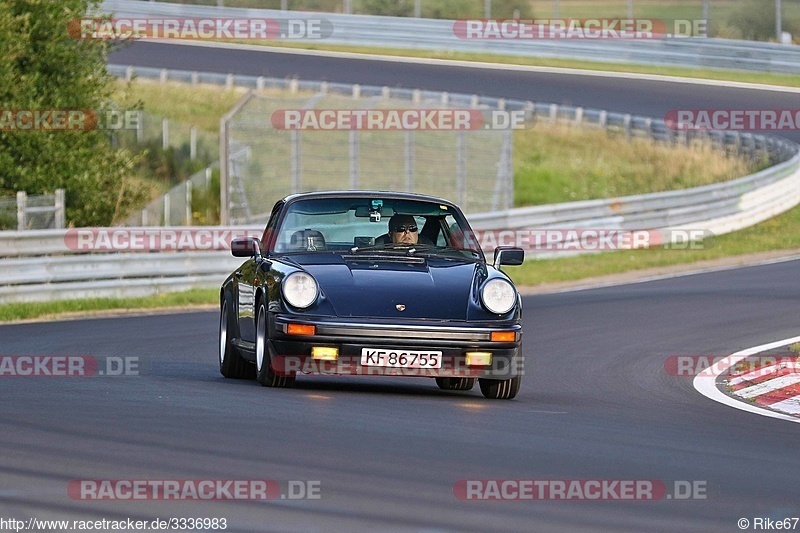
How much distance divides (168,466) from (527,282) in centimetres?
1637

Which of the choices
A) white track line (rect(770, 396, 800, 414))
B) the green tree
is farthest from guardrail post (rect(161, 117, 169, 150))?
white track line (rect(770, 396, 800, 414))

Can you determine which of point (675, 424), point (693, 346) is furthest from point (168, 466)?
point (693, 346)

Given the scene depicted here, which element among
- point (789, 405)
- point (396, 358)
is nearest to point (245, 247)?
point (396, 358)

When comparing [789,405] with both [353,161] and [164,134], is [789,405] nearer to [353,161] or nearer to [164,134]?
[353,161]

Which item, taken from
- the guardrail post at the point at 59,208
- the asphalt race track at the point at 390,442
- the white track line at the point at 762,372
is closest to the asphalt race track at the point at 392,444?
the asphalt race track at the point at 390,442

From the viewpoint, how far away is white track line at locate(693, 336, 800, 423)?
9.79 metres

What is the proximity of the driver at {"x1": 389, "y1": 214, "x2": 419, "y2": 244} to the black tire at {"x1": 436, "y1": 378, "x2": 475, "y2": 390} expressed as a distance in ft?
3.44

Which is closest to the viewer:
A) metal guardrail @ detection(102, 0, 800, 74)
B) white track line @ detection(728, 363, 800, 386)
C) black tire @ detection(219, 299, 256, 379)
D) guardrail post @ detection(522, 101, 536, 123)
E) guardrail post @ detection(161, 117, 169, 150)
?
black tire @ detection(219, 299, 256, 379)

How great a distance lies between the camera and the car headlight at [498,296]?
31.9 feet

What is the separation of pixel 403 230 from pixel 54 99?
43.2 ft

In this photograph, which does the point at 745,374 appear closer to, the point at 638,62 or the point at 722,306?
the point at 722,306

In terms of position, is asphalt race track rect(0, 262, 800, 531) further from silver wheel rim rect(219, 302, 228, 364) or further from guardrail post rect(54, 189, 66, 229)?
guardrail post rect(54, 189, 66, 229)

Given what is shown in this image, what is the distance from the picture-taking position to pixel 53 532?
5254 mm

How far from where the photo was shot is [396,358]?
Result: 9.44 meters
